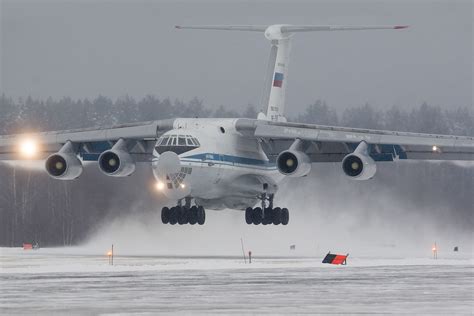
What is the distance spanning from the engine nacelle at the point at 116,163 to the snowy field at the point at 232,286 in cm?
306

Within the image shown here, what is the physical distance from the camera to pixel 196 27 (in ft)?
146

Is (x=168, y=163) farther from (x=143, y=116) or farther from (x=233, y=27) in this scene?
(x=143, y=116)

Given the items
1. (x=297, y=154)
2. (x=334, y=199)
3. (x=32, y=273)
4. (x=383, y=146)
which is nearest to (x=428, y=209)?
(x=334, y=199)

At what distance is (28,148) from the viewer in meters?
43.8

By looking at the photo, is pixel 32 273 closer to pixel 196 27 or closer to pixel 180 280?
pixel 180 280

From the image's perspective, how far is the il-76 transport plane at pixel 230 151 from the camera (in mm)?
37844

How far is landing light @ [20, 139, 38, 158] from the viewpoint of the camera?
42713 millimetres

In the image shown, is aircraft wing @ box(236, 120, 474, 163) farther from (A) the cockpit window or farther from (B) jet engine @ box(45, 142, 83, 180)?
(B) jet engine @ box(45, 142, 83, 180)

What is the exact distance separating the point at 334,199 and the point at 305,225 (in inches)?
68.7

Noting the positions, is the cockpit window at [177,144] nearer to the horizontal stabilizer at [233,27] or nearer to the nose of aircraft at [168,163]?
the nose of aircraft at [168,163]

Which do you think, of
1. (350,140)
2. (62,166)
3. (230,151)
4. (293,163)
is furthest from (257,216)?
(62,166)

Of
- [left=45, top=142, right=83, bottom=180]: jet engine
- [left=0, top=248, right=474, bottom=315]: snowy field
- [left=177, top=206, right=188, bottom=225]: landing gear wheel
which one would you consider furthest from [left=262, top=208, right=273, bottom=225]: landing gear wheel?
[left=45, top=142, right=83, bottom=180]: jet engine

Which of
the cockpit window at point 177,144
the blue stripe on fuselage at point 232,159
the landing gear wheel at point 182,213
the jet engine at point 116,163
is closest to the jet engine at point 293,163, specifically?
the blue stripe on fuselage at point 232,159

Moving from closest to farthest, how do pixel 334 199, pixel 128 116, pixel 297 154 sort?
1. pixel 297 154
2. pixel 334 199
3. pixel 128 116
